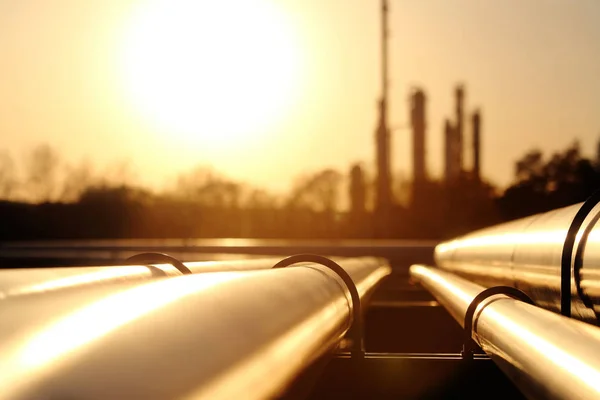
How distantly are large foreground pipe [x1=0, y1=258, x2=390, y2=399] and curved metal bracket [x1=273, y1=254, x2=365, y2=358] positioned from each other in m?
1.55

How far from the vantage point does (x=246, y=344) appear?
5.42 ft

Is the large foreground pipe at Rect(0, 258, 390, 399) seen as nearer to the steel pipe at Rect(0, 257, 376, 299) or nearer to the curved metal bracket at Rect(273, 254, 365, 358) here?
the steel pipe at Rect(0, 257, 376, 299)

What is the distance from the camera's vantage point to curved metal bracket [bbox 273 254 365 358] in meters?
3.81

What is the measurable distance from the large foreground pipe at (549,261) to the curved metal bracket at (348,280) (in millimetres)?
754


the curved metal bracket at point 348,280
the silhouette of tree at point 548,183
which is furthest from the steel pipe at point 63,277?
the silhouette of tree at point 548,183

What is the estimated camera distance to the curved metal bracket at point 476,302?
3.42 metres

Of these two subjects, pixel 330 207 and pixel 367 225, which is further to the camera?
pixel 330 207

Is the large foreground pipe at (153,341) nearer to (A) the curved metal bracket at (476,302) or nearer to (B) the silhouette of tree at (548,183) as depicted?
(A) the curved metal bracket at (476,302)

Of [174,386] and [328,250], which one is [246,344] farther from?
[328,250]

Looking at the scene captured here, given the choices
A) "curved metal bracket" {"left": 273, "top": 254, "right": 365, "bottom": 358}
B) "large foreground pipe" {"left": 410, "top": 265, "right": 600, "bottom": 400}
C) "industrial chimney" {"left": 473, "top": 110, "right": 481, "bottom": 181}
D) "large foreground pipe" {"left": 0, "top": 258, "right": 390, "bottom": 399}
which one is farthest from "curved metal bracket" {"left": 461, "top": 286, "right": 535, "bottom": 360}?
"industrial chimney" {"left": 473, "top": 110, "right": 481, "bottom": 181}

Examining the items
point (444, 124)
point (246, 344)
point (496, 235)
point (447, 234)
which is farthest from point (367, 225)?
point (246, 344)

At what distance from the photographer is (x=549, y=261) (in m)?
3.58

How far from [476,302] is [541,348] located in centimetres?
156

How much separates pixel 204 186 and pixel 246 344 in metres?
56.2
